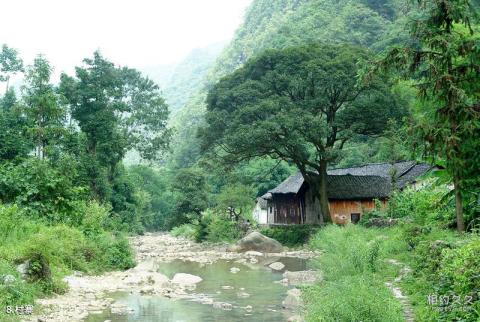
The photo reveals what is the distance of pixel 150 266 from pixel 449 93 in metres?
15.6

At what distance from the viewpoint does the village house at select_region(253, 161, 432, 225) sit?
37719 millimetres

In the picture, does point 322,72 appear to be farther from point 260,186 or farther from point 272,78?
point 260,186

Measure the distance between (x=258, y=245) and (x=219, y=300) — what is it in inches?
696

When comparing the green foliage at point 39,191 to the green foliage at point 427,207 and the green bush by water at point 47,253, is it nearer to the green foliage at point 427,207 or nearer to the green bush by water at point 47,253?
the green bush by water at point 47,253

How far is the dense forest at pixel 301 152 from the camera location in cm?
1242

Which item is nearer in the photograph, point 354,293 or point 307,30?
point 354,293

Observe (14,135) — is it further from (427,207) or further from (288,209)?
(288,209)

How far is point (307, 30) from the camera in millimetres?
76625

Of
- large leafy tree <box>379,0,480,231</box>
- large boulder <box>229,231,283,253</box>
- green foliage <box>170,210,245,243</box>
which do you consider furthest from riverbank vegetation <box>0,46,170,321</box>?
large leafy tree <box>379,0,480,231</box>

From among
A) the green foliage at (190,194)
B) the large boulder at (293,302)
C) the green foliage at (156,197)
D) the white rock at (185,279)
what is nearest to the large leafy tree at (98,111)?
the green foliage at (190,194)

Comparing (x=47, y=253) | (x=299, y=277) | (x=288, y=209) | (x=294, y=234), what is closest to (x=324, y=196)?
(x=294, y=234)

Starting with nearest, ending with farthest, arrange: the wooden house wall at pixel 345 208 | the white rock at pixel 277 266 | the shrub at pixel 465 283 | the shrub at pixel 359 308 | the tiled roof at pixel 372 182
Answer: the shrub at pixel 465 283 → the shrub at pixel 359 308 → the white rock at pixel 277 266 → the tiled roof at pixel 372 182 → the wooden house wall at pixel 345 208

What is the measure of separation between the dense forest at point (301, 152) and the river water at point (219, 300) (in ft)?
5.09

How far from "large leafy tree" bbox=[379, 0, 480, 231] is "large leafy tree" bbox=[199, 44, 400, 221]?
1893 cm
